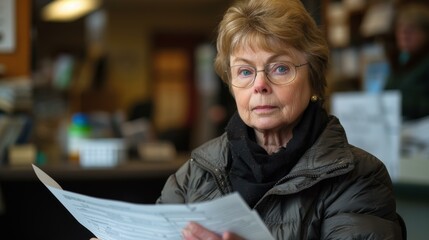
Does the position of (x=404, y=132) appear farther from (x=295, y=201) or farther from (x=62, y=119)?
(x=62, y=119)

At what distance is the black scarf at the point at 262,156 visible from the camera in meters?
1.69

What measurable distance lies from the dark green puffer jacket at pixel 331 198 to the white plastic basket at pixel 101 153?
3.17 meters

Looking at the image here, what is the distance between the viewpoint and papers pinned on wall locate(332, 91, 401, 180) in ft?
12.7

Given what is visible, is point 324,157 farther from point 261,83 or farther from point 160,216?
point 160,216

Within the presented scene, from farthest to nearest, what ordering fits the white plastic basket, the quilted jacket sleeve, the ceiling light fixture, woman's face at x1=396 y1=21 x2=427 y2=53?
the ceiling light fixture < the white plastic basket < woman's face at x1=396 y1=21 x2=427 y2=53 < the quilted jacket sleeve

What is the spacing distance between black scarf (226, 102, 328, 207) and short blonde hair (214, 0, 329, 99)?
0.10m

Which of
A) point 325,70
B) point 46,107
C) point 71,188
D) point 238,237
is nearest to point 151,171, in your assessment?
point 71,188

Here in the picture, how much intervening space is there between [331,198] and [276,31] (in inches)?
15.4

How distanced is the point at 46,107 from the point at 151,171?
7.56 ft

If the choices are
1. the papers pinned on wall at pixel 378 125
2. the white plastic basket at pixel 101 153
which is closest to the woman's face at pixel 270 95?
the papers pinned on wall at pixel 378 125

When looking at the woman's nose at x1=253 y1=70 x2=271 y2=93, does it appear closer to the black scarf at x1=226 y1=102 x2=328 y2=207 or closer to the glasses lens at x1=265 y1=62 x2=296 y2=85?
the glasses lens at x1=265 y1=62 x2=296 y2=85

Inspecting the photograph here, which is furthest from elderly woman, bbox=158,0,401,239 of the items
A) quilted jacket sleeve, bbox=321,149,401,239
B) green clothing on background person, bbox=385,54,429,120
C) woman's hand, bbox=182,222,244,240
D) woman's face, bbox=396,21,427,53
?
woman's face, bbox=396,21,427,53

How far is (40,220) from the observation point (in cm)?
469

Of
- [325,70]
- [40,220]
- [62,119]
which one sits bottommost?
[40,220]
